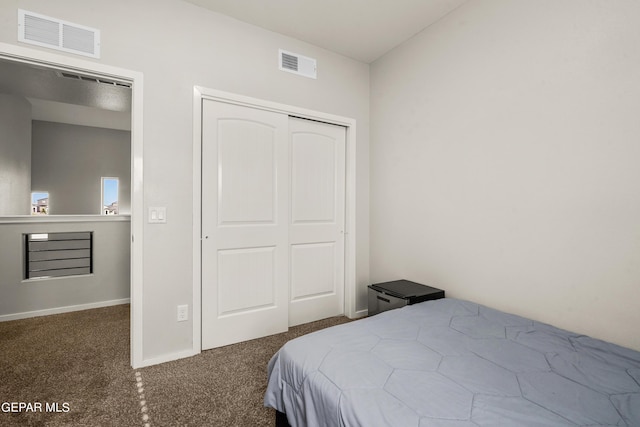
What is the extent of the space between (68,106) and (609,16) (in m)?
6.61

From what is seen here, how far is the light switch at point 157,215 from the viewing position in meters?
2.14

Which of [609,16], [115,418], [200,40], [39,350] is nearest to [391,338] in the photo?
[115,418]

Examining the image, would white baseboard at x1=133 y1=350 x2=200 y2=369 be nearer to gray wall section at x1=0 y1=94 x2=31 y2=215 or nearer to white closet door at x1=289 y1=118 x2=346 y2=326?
white closet door at x1=289 y1=118 x2=346 y2=326

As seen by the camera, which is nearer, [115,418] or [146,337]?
[115,418]

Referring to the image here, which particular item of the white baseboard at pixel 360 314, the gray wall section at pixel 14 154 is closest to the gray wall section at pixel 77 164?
the gray wall section at pixel 14 154

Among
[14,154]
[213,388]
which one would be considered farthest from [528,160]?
[14,154]

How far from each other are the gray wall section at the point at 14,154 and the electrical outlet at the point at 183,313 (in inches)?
143

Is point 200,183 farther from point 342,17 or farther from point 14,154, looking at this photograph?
point 14,154

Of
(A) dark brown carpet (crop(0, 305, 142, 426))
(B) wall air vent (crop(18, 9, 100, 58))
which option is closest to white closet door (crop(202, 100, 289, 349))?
(A) dark brown carpet (crop(0, 305, 142, 426))

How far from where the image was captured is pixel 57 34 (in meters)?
1.87

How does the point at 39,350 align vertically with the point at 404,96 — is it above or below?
below

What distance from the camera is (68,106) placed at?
4801 mm

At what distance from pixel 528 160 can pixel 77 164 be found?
25.4ft

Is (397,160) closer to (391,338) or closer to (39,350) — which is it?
(391,338)
